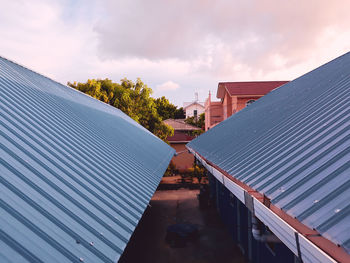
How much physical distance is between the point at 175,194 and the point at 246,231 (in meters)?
9.75

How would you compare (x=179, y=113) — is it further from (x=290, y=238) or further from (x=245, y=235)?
(x=290, y=238)

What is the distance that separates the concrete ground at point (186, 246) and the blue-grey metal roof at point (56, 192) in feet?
17.1

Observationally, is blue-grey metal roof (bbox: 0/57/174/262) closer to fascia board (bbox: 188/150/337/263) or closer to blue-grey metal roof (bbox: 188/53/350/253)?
fascia board (bbox: 188/150/337/263)

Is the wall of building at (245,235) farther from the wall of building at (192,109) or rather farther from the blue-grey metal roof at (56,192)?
the wall of building at (192,109)

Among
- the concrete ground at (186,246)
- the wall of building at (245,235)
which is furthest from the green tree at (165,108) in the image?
the wall of building at (245,235)

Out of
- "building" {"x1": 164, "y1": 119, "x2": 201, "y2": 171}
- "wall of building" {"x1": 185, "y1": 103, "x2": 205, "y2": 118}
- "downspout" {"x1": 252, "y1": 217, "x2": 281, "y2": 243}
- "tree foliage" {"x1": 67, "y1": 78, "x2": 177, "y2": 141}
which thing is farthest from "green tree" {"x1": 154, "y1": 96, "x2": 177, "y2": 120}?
"downspout" {"x1": 252, "y1": 217, "x2": 281, "y2": 243}

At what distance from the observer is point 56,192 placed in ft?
10.1

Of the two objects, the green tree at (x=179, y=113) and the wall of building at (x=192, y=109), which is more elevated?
the wall of building at (x=192, y=109)

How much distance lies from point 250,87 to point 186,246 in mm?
Result: 19279

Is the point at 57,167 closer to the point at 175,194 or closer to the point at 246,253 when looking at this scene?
the point at 246,253

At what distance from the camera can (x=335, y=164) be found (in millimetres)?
2914

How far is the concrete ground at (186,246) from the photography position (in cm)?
911

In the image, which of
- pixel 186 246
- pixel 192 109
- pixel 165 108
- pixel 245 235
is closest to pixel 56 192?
pixel 245 235

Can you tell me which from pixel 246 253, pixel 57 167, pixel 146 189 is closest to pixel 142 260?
pixel 246 253
